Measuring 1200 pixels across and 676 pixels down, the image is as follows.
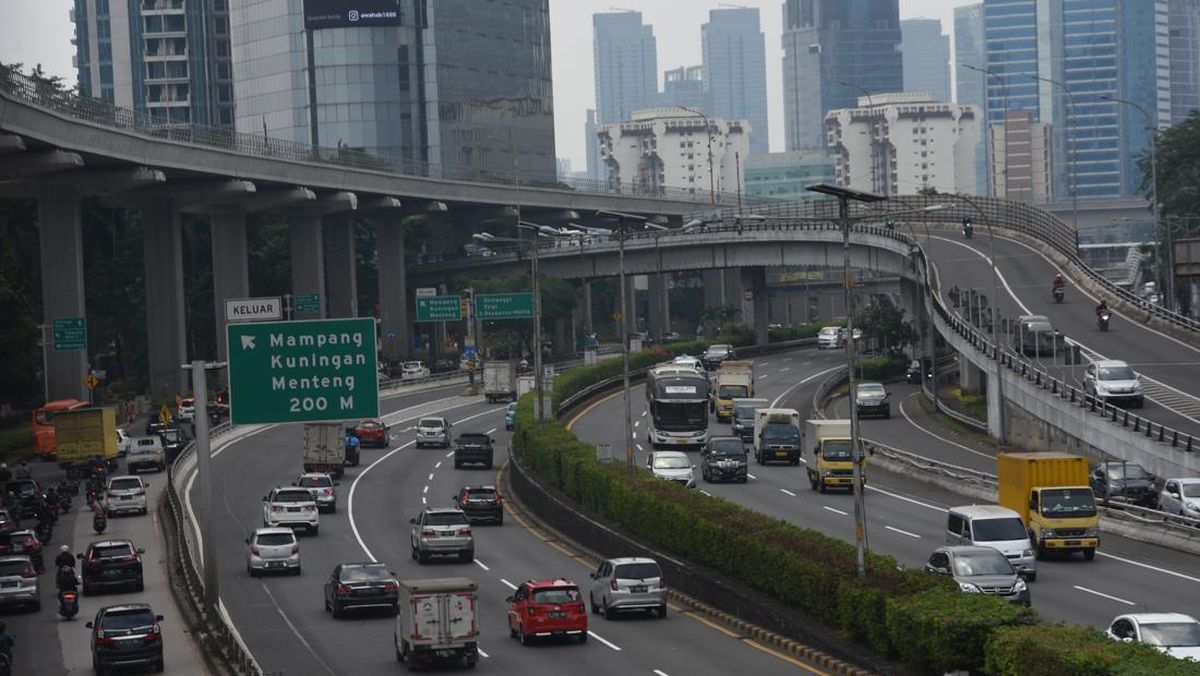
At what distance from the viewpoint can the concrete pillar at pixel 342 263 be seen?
5600 inches

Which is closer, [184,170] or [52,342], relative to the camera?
[52,342]

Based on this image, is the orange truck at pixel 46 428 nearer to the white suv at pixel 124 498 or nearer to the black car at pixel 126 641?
A: the white suv at pixel 124 498

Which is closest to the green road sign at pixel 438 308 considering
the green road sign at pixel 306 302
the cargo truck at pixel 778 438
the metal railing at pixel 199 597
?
the green road sign at pixel 306 302

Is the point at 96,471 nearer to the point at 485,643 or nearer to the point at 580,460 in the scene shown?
the point at 580,460

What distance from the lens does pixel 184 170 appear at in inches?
4075

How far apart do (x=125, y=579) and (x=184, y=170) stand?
56129mm

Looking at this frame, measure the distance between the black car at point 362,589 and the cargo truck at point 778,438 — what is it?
113 ft

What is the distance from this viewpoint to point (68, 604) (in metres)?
47.1

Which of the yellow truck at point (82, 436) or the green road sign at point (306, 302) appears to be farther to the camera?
the green road sign at point (306, 302)

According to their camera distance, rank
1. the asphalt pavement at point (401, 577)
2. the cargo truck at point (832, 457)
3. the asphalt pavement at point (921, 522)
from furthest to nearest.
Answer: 1. the cargo truck at point (832, 457)
2. the asphalt pavement at point (921, 522)
3. the asphalt pavement at point (401, 577)

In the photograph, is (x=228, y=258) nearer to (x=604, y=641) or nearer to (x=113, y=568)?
(x=113, y=568)

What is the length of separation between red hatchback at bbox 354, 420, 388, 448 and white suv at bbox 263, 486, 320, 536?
30.8m

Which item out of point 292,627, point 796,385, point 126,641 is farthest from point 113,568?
point 796,385

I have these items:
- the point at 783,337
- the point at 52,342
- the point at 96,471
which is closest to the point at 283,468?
the point at 96,471
